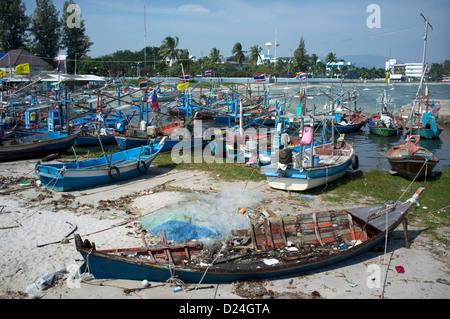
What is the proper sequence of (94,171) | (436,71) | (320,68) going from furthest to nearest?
1. (436,71)
2. (320,68)
3. (94,171)

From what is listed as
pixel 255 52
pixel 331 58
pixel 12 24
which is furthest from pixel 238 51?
pixel 12 24

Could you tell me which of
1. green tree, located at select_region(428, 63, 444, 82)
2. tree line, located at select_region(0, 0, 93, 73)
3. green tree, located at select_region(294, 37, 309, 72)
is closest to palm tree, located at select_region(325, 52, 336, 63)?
green tree, located at select_region(294, 37, 309, 72)

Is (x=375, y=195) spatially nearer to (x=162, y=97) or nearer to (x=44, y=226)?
(x=44, y=226)

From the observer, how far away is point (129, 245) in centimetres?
953

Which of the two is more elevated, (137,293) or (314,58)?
(314,58)

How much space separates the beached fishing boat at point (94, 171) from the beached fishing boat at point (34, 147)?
493 centimetres

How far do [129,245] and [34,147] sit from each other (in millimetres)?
12552

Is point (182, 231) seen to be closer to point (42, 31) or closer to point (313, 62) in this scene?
point (42, 31)

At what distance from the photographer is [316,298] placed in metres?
7.39

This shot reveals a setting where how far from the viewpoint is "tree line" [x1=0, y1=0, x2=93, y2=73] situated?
5753 cm

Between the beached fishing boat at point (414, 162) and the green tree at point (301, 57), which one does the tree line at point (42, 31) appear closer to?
the green tree at point (301, 57)

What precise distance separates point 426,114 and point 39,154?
27.4m

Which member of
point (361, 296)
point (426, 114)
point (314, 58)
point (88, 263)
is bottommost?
point (361, 296)

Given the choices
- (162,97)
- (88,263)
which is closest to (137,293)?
(88,263)
